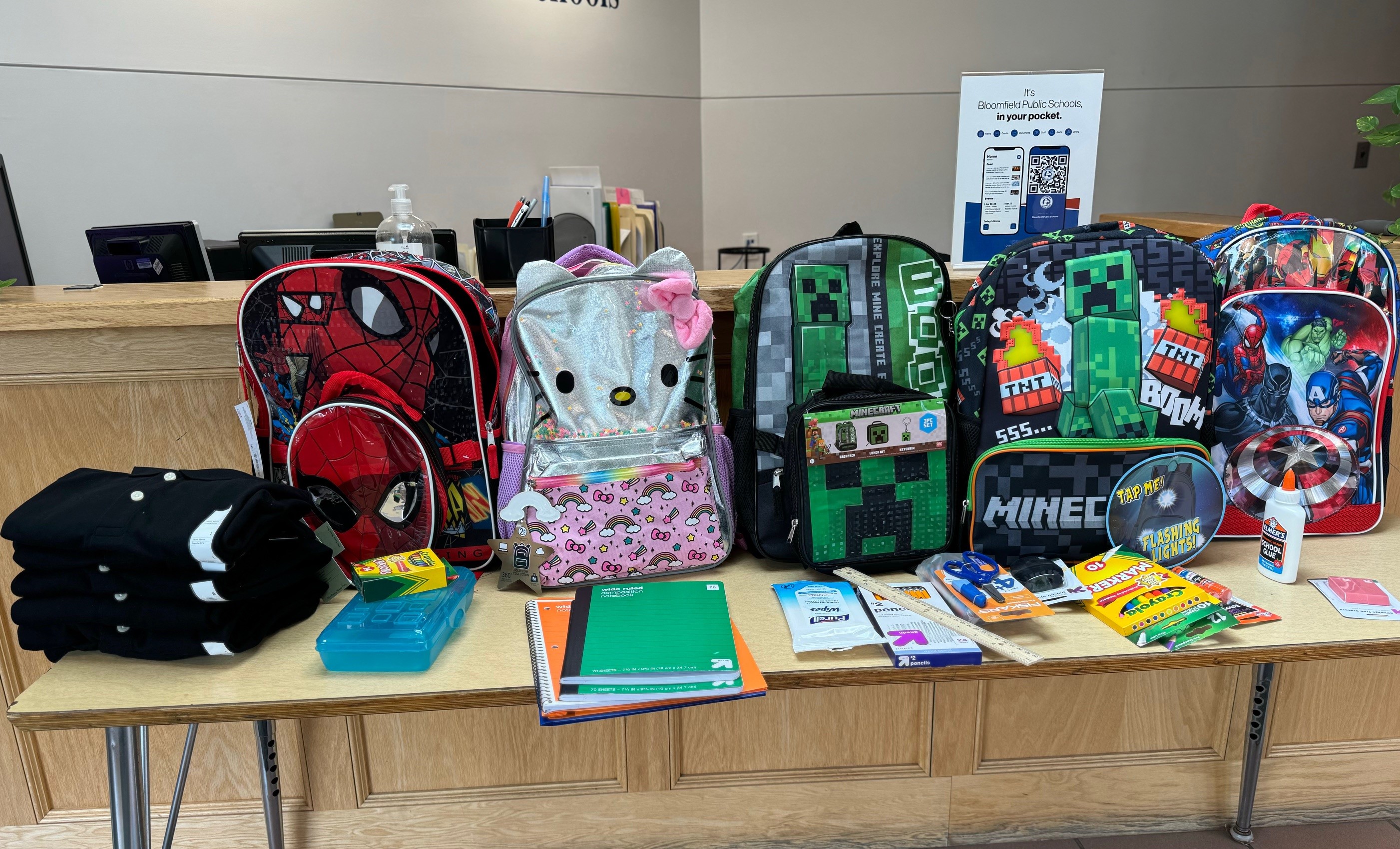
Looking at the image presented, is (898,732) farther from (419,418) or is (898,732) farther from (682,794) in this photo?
(419,418)

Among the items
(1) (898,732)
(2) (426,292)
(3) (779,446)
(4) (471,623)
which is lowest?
(1) (898,732)

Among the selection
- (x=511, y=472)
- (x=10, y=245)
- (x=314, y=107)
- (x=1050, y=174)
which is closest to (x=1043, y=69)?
(x=1050, y=174)

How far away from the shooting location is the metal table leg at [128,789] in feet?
3.02

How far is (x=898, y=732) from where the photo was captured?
60.6 inches

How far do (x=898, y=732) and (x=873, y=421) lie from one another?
2.56 ft

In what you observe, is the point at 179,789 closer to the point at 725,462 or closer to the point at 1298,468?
the point at 725,462

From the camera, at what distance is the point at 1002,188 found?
4.48 ft

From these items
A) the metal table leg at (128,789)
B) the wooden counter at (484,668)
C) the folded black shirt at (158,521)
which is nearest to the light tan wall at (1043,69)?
the wooden counter at (484,668)

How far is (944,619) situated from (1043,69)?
4.37m

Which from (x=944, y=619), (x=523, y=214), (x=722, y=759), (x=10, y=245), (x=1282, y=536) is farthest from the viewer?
(x=10, y=245)

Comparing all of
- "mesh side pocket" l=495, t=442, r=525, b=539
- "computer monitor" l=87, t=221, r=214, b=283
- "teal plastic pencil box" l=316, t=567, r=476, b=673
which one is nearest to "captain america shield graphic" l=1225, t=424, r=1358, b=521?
"mesh side pocket" l=495, t=442, r=525, b=539

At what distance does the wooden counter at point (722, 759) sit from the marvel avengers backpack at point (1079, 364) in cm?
46

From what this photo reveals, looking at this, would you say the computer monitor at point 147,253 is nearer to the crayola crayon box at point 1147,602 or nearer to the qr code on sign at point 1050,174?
the qr code on sign at point 1050,174

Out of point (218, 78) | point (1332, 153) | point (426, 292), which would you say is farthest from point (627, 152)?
point (1332, 153)
